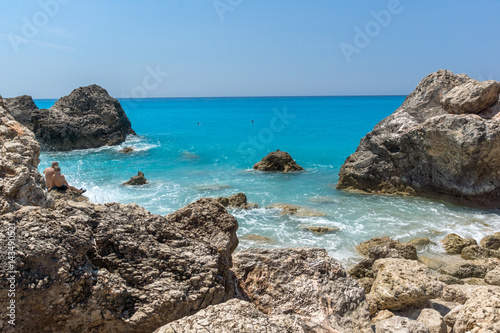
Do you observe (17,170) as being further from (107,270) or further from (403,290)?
(403,290)

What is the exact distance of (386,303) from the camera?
16.7ft

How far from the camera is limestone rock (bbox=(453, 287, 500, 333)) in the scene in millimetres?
3676

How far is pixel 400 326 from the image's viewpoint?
4.05 metres

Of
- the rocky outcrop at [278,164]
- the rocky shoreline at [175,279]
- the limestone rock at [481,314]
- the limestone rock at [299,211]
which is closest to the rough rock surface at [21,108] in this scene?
the rocky outcrop at [278,164]

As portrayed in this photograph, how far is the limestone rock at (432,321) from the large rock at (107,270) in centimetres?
243

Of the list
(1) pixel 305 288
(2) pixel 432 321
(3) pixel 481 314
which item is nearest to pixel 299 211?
(2) pixel 432 321

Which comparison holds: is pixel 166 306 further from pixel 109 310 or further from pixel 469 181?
pixel 469 181

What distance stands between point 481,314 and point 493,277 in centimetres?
427

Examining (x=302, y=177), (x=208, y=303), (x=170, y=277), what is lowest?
(x=302, y=177)

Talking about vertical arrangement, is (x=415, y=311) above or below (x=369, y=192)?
above

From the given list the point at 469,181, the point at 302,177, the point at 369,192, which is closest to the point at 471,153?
the point at 469,181

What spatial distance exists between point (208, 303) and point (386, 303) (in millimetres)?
2916

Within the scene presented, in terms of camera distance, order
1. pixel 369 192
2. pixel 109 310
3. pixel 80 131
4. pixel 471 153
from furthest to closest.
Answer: pixel 80 131, pixel 369 192, pixel 471 153, pixel 109 310

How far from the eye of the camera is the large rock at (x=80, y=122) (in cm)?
2795
